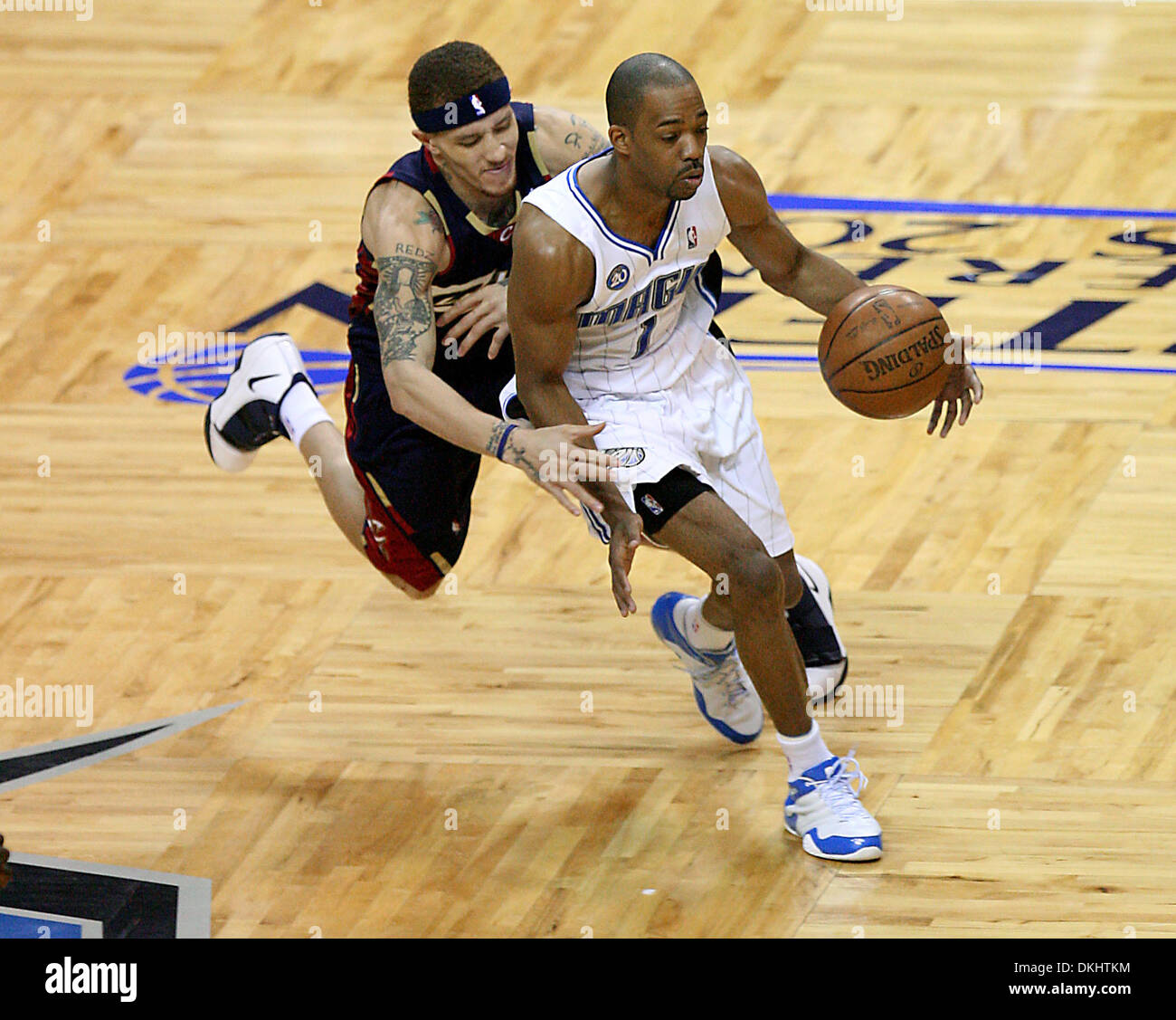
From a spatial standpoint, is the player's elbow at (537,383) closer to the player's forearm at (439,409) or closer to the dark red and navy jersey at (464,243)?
the player's forearm at (439,409)

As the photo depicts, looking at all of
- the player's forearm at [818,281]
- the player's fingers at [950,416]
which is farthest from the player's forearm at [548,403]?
the player's fingers at [950,416]

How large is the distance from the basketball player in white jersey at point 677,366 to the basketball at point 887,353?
0.40 feet

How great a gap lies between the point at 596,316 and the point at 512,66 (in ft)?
17.2

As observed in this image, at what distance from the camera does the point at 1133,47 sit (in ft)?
32.2

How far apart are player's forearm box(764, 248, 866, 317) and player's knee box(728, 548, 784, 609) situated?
2.64 feet

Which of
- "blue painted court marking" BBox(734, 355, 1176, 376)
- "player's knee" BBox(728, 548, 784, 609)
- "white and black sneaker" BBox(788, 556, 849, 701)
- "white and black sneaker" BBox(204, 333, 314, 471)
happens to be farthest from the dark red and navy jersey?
"blue painted court marking" BBox(734, 355, 1176, 376)

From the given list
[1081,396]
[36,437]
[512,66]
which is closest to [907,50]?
[512,66]

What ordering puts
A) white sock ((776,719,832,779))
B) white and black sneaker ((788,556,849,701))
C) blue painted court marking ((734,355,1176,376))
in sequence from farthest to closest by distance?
blue painted court marking ((734,355,1176,376))
white and black sneaker ((788,556,849,701))
white sock ((776,719,832,779))

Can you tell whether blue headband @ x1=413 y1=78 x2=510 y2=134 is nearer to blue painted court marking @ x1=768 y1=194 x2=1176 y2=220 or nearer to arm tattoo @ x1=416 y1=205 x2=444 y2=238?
arm tattoo @ x1=416 y1=205 x2=444 y2=238

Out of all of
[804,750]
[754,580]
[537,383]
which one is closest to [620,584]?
[754,580]

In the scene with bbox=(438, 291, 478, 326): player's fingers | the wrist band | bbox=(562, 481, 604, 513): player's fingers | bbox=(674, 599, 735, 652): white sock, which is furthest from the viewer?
bbox=(438, 291, 478, 326): player's fingers

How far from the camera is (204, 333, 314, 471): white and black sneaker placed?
6047 mm

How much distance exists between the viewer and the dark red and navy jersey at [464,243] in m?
5.15

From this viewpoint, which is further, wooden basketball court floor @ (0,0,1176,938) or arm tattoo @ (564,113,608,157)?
arm tattoo @ (564,113,608,157)
